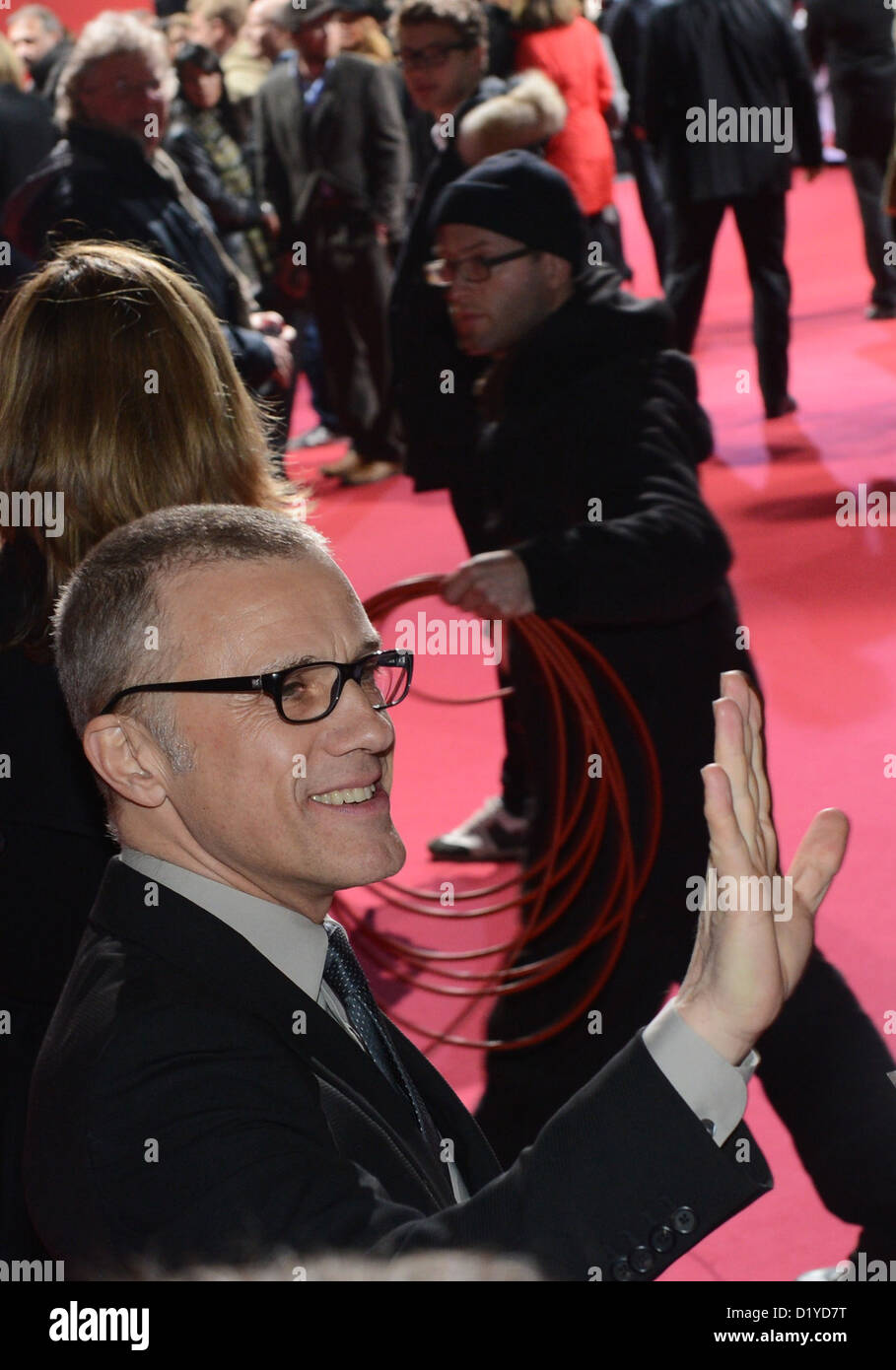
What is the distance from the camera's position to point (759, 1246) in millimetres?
2637

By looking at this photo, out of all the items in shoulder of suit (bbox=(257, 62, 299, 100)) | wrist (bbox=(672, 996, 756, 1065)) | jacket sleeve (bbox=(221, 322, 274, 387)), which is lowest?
wrist (bbox=(672, 996, 756, 1065))

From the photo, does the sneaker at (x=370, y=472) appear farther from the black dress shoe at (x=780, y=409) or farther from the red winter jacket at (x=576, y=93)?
the black dress shoe at (x=780, y=409)

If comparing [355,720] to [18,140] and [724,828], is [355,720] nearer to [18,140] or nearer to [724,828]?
[724,828]

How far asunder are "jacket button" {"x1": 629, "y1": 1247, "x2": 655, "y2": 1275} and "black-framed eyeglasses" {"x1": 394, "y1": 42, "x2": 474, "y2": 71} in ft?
15.4

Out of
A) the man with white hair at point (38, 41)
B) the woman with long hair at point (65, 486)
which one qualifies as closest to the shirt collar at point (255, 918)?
the woman with long hair at point (65, 486)

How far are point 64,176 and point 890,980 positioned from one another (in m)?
2.65

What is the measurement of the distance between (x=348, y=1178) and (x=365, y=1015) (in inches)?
14.1

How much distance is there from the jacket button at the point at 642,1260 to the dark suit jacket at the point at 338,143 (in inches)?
252

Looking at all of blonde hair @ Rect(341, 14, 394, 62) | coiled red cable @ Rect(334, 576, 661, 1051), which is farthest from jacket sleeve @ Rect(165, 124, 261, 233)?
coiled red cable @ Rect(334, 576, 661, 1051)

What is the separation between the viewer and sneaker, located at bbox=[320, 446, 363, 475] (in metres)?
7.37

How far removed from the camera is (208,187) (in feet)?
22.6

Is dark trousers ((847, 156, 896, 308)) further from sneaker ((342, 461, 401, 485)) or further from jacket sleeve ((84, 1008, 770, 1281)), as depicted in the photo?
jacket sleeve ((84, 1008, 770, 1281))
